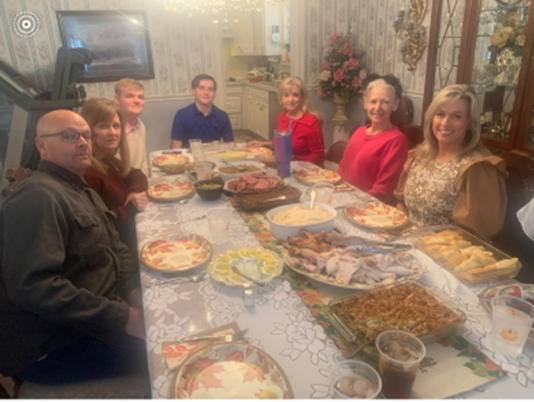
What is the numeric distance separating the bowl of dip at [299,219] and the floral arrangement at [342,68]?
10.5 feet

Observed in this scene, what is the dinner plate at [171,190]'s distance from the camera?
1807 mm

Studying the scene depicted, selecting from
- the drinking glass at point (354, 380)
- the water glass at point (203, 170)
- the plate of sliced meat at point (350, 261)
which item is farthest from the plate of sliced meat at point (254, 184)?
the drinking glass at point (354, 380)

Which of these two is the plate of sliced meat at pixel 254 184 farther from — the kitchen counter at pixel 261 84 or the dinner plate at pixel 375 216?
the kitchen counter at pixel 261 84

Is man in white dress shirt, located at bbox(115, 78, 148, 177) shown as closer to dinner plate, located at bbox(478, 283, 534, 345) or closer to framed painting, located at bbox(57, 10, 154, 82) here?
framed painting, located at bbox(57, 10, 154, 82)

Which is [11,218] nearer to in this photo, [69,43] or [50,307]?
[50,307]

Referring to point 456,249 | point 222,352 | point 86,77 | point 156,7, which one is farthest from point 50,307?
point 156,7

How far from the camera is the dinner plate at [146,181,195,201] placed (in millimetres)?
1807

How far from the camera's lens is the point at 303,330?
887 millimetres

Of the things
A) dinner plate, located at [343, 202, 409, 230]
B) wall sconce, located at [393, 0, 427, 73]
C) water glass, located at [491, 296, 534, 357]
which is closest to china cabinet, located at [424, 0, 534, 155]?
wall sconce, located at [393, 0, 427, 73]

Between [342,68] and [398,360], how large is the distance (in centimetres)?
407

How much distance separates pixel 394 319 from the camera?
32.8 inches

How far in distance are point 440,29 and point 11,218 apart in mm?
3040

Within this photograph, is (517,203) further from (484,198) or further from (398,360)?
(398,360)

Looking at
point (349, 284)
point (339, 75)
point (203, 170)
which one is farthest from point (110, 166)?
point (339, 75)
